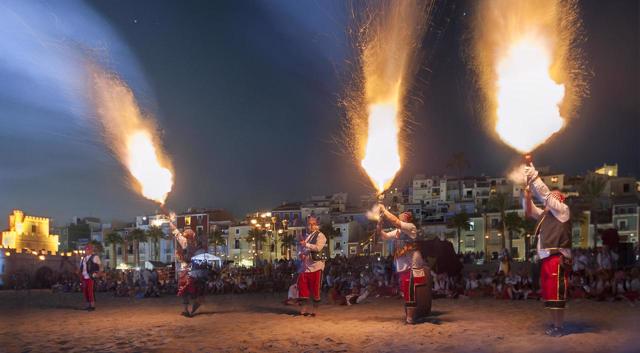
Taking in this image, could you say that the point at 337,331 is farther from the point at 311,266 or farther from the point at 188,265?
the point at 188,265

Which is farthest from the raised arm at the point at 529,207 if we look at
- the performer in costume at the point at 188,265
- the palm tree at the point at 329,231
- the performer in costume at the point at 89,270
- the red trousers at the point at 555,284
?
the palm tree at the point at 329,231

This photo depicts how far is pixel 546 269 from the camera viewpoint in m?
9.20

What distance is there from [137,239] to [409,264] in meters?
95.1

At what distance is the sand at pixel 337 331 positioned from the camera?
28.4 ft

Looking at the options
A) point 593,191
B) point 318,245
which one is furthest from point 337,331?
point 593,191

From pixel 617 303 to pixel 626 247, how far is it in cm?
920

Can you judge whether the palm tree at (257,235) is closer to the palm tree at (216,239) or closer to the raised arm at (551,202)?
the palm tree at (216,239)

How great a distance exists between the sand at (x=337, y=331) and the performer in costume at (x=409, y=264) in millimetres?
386

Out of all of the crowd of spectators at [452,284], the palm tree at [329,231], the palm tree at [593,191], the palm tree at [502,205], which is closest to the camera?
the crowd of spectators at [452,284]

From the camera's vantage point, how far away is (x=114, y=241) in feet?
336

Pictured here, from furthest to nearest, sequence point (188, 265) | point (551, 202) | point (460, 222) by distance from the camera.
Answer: point (460, 222)
point (188, 265)
point (551, 202)

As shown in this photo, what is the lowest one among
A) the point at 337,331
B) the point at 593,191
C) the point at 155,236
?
the point at 155,236

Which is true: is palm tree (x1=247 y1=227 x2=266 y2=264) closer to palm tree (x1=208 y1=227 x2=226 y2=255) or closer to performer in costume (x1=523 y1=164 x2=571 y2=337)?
palm tree (x1=208 y1=227 x2=226 y2=255)

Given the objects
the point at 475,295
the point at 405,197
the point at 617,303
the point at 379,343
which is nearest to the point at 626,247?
the point at 475,295
